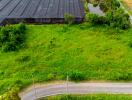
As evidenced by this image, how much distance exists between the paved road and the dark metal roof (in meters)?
20.2

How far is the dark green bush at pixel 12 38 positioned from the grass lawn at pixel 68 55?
3.07ft

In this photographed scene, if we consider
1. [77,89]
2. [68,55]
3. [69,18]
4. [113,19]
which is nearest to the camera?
[77,89]

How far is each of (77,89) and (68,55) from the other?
7503 millimetres

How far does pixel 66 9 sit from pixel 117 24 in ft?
39.1

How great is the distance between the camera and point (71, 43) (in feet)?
128

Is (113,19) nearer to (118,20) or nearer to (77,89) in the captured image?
(118,20)

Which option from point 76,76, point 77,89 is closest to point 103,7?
point 76,76

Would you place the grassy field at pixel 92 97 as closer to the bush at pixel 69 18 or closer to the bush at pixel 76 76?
the bush at pixel 76 76

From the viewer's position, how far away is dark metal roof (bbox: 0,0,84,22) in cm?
4806

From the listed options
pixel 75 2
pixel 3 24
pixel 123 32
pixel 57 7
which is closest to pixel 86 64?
pixel 123 32

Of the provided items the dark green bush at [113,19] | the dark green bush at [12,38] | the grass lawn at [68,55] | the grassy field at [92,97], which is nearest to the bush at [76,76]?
the grass lawn at [68,55]

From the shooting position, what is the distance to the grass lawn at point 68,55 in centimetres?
3103

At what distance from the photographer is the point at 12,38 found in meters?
38.0

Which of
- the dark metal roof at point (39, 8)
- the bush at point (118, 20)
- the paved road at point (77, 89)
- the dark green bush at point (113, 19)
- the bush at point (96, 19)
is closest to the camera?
the paved road at point (77, 89)
